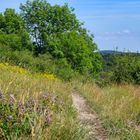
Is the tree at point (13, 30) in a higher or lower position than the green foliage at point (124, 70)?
higher

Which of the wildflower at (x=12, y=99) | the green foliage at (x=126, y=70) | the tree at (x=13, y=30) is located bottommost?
the green foliage at (x=126, y=70)

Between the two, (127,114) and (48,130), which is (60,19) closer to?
(127,114)

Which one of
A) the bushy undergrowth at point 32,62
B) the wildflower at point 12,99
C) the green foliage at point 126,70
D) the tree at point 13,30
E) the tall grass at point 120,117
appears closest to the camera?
the wildflower at point 12,99

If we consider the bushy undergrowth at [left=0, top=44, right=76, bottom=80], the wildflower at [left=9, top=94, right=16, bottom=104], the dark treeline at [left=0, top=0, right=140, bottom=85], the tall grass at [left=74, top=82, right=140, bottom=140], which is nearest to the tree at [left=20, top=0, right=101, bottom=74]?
the dark treeline at [left=0, top=0, right=140, bottom=85]

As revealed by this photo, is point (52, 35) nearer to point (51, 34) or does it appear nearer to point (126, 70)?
A: point (51, 34)

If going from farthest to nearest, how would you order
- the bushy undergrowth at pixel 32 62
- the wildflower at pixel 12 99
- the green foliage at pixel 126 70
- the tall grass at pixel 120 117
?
the green foliage at pixel 126 70 < the bushy undergrowth at pixel 32 62 < the tall grass at pixel 120 117 < the wildflower at pixel 12 99

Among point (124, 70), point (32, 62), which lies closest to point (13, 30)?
point (124, 70)

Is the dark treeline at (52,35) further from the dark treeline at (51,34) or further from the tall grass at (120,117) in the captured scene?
the tall grass at (120,117)

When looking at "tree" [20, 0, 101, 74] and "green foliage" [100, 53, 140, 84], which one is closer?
"green foliage" [100, 53, 140, 84]

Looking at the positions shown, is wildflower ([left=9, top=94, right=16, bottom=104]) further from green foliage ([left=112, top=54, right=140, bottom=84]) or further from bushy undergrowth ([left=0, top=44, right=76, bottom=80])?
green foliage ([left=112, top=54, right=140, bottom=84])

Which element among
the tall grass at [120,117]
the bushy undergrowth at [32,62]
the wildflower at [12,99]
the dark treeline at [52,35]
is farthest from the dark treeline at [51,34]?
the wildflower at [12,99]

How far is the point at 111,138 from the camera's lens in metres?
6.73

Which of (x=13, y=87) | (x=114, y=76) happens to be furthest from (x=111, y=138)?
(x=114, y=76)

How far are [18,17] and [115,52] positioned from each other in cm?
3281
